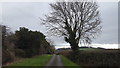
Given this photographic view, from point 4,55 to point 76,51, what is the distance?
1323 cm

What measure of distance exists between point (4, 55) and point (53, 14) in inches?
501

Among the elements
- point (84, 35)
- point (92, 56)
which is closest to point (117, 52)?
point (92, 56)

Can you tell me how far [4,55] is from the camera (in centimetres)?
3356

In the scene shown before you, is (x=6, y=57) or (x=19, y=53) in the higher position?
(x=19, y=53)

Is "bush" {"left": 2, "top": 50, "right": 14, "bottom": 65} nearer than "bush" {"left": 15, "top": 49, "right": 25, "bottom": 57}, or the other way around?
"bush" {"left": 2, "top": 50, "right": 14, "bottom": 65}

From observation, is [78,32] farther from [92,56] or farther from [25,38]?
[25,38]

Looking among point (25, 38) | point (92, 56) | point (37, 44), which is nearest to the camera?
point (92, 56)

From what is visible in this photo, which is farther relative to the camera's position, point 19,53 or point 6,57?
point 19,53

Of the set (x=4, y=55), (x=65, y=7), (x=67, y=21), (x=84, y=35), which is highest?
(x=65, y=7)

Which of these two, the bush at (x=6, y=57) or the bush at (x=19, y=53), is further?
the bush at (x=19, y=53)

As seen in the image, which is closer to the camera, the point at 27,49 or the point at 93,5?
the point at 93,5

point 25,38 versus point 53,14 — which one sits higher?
point 53,14

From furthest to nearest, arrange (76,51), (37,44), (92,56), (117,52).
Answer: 1. (37,44)
2. (76,51)
3. (92,56)
4. (117,52)

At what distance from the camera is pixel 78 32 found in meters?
39.3
